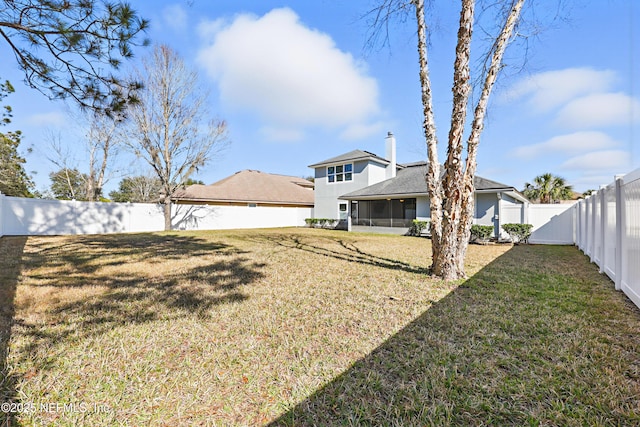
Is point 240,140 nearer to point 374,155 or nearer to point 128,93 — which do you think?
point 374,155

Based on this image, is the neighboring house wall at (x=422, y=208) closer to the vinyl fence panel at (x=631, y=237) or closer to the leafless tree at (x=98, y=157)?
the vinyl fence panel at (x=631, y=237)

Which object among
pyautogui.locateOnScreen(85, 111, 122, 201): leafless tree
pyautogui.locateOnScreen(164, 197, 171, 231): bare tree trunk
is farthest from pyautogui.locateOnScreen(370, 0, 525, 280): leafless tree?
pyautogui.locateOnScreen(85, 111, 122, 201): leafless tree

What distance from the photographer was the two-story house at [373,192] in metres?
16.5

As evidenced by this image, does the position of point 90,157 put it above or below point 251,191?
above

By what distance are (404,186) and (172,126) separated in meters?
14.4

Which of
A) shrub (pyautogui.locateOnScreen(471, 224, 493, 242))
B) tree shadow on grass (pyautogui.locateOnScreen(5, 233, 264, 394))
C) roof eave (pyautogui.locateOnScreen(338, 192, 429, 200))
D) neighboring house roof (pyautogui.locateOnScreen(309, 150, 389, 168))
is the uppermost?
neighboring house roof (pyautogui.locateOnScreen(309, 150, 389, 168))

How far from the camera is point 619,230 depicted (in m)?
4.34

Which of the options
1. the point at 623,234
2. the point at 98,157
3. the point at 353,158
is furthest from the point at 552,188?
the point at 98,157

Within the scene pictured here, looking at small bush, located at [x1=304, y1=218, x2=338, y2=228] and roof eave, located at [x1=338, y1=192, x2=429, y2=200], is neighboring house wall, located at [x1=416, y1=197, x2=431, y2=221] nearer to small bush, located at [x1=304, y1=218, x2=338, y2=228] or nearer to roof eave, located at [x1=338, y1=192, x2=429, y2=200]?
roof eave, located at [x1=338, y1=192, x2=429, y2=200]

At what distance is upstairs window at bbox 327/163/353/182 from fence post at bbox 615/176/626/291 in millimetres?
16167

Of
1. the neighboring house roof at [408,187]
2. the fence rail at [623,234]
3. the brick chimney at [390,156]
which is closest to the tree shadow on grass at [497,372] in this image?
the fence rail at [623,234]

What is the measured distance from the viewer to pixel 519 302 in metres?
4.03

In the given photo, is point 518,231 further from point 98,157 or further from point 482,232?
point 98,157

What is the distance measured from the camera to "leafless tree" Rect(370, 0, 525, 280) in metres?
5.02
